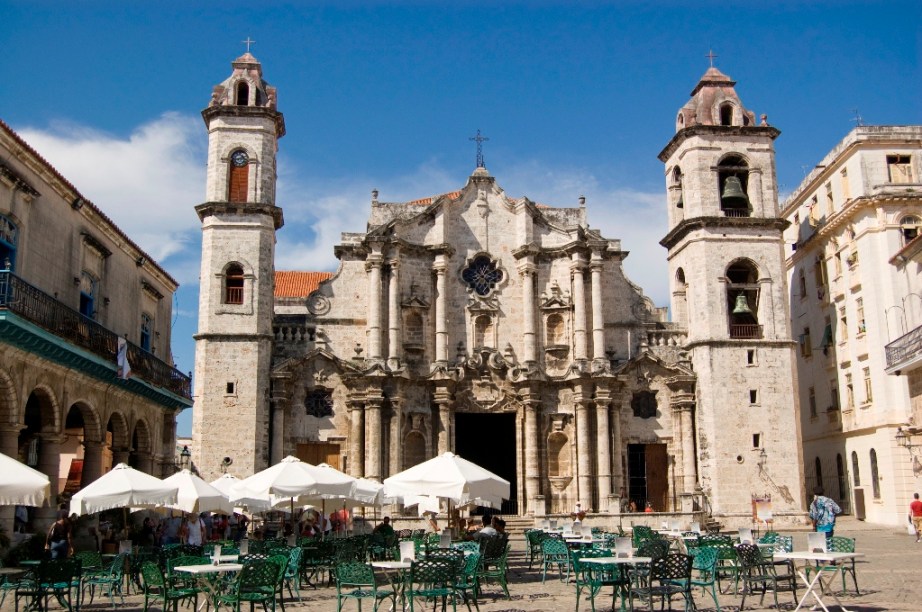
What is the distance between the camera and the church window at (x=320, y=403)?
32.8 metres

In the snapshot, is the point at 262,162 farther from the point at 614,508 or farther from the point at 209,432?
the point at 614,508

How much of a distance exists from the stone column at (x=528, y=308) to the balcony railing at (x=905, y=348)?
11.4m

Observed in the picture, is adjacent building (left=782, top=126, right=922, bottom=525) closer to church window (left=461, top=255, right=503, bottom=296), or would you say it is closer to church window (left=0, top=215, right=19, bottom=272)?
church window (left=461, top=255, right=503, bottom=296)

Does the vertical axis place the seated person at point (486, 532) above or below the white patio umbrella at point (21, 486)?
below

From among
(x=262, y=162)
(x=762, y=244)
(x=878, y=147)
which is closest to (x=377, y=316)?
(x=262, y=162)

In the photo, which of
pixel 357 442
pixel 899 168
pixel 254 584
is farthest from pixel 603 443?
pixel 254 584

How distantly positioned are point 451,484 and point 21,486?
775 cm

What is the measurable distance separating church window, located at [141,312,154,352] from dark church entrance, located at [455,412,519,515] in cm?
1088

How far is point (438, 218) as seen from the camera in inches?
1363

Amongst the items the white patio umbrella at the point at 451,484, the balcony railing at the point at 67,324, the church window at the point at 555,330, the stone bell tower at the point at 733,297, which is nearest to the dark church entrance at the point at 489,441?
the church window at the point at 555,330

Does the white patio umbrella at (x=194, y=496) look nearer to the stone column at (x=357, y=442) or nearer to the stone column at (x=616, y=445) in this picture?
the stone column at (x=357, y=442)

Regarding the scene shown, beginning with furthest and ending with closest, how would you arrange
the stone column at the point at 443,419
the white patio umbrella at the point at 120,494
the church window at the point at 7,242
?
the stone column at the point at 443,419 → the church window at the point at 7,242 → the white patio umbrella at the point at 120,494

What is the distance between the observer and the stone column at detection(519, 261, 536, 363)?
110 feet

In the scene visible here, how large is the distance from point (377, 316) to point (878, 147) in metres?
19.4
